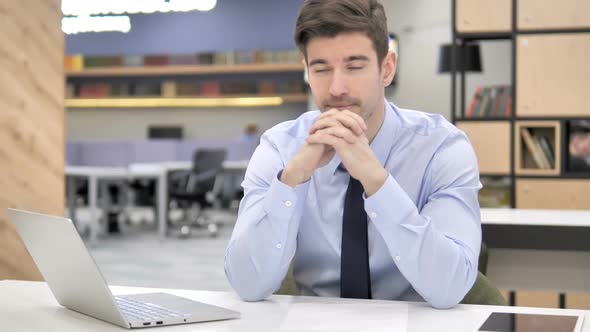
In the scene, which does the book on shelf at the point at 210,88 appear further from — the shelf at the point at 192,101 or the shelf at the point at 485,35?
the shelf at the point at 485,35

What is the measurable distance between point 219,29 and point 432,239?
11.0 meters

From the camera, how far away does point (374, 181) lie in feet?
5.20

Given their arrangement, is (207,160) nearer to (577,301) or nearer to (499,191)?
(499,191)

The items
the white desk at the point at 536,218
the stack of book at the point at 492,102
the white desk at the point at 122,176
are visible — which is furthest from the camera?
the white desk at the point at 122,176

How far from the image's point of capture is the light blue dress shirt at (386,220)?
1566mm

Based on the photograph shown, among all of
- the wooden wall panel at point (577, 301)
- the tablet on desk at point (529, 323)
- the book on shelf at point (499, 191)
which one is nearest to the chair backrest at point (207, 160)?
the book on shelf at point (499, 191)

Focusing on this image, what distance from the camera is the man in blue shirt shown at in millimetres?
1574

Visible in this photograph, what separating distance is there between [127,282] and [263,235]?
4.38 metres

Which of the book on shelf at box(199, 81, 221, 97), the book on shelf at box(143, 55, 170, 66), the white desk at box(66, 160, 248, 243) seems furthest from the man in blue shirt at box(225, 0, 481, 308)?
the book on shelf at box(143, 55, 170, 66)

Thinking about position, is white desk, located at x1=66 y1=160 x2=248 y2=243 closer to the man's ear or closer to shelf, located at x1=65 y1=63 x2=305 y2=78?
shelf, located at x1=65 y1=63 x2=305 y2=78

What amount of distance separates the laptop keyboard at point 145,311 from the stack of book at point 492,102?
13.3 ft

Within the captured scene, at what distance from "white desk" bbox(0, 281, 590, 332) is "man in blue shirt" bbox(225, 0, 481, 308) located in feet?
0.19

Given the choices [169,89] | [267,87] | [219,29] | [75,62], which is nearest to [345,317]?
[219,29]

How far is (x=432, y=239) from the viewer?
5.13 feet
